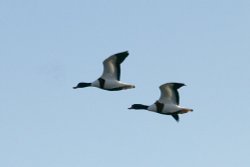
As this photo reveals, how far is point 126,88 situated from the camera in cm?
11312

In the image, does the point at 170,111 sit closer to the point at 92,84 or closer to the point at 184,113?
the point at 184,113

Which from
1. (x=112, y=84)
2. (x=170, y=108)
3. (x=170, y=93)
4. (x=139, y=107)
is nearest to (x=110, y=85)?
(x=112, y=84)

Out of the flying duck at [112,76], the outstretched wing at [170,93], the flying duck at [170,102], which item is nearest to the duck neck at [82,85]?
the flying duck at [112,76]

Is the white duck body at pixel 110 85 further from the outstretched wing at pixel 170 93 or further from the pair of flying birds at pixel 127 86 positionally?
the outstretched wing at pixel 170 93

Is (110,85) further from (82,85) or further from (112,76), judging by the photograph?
(82,85)

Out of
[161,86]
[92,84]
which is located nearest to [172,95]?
[161,86]

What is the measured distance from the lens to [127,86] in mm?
113062

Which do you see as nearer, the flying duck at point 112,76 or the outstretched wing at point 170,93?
the outstretched wing at point 170,93

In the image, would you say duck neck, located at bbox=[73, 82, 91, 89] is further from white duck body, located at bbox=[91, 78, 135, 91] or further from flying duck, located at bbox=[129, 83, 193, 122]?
flying duck, located at bbox=[129, 83, 193, 122]

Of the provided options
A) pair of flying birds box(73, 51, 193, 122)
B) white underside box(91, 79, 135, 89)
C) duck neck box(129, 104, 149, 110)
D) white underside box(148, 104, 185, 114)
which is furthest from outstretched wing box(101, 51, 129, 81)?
white underside box(148, 104, 185, 114)

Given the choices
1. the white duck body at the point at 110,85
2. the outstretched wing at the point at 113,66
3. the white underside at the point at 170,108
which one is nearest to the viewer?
the white underside at the point at 170,108

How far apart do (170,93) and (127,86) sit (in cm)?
451

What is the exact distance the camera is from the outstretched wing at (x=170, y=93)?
112m

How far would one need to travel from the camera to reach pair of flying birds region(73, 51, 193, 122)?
11250 cm
